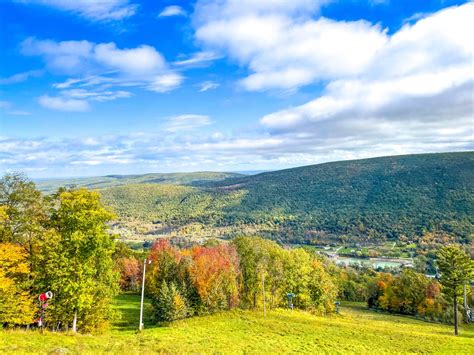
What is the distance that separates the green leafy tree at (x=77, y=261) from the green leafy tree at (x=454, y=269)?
46.5 meters

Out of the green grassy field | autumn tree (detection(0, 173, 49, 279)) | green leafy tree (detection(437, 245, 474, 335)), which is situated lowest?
the green grassy field

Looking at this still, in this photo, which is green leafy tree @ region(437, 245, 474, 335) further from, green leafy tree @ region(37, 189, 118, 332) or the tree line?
green leafy tree @ region(37, 189, 118, 332)

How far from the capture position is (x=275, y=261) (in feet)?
176

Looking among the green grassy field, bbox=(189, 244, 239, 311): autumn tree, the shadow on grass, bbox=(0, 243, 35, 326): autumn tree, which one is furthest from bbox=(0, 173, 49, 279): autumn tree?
bbox=(189, 244, 239, 311): autumn tree

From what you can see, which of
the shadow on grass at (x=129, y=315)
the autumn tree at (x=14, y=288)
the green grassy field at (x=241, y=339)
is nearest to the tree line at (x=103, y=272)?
the autumn tree at (x=14, y=288)

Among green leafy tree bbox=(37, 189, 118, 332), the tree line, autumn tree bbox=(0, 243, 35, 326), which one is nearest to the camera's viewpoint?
autumn tree bbox=(0, 243, 35, 326)

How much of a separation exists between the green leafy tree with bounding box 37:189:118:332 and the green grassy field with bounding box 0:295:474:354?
350 cm

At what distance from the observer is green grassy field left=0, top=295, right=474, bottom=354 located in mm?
22683

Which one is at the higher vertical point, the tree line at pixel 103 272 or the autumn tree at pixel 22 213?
the autumn tree at pixel 22 213

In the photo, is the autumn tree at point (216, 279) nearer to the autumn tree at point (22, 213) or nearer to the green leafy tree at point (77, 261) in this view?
the green leafy tree at point (77, 261)

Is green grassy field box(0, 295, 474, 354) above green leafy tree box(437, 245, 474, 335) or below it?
below

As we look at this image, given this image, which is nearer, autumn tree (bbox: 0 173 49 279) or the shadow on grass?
autumn tree (bbox: 0 173 49 279)

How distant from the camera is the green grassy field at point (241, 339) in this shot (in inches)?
893

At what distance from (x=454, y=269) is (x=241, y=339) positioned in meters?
35.3
